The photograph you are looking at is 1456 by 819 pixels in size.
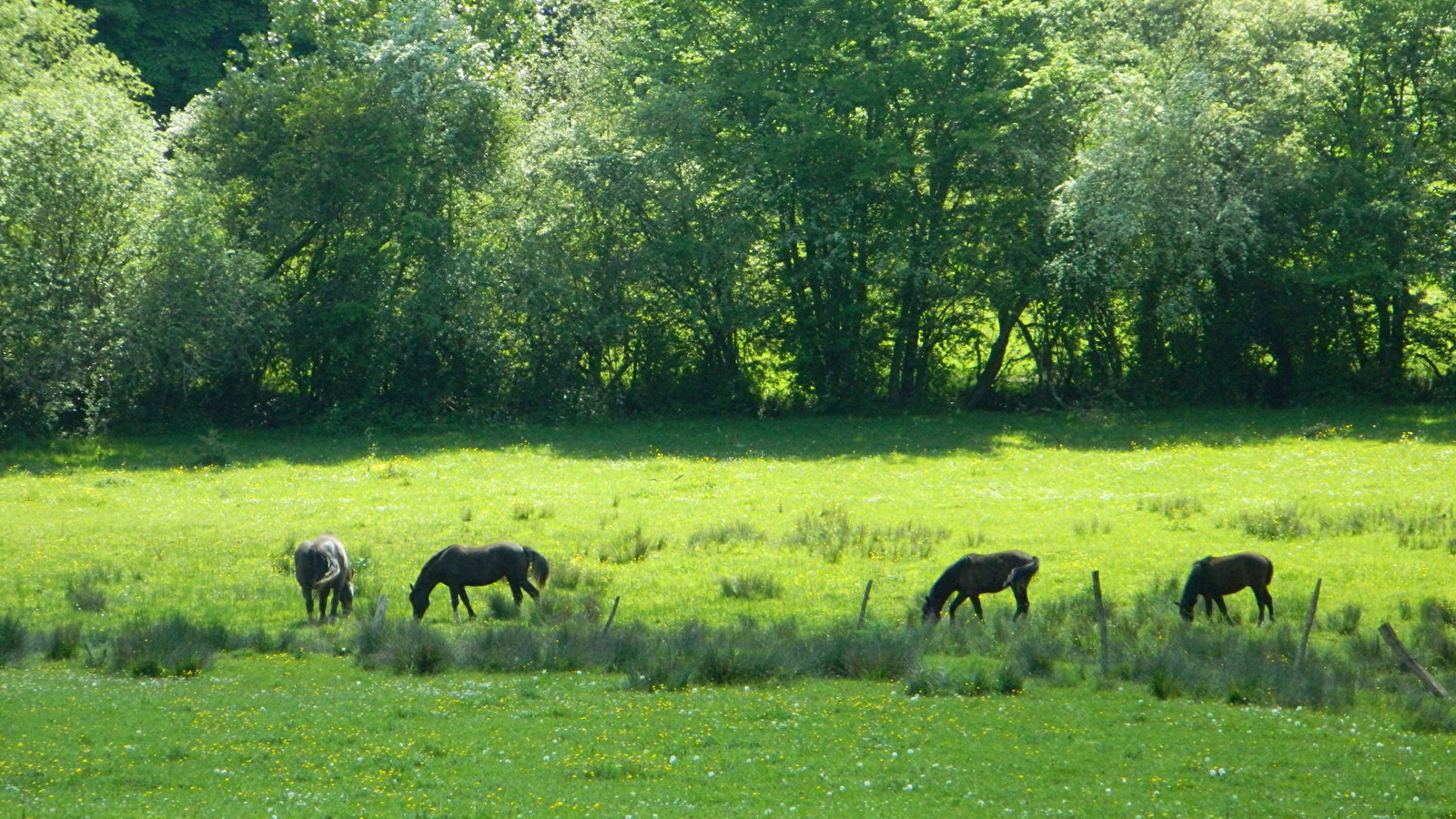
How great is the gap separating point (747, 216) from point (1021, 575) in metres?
28.2

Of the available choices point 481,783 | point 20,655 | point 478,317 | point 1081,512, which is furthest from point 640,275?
point 481,783

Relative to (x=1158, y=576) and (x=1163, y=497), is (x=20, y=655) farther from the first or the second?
(x=1163, y=497)

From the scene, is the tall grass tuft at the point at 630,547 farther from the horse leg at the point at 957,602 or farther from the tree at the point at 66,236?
the tree at the point at 66,236

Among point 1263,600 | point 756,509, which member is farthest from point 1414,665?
point 756,509

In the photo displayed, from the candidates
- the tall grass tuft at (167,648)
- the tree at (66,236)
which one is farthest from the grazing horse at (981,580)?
the tree at (66,236)

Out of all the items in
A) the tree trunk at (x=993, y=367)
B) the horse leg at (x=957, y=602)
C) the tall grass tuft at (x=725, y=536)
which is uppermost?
the tree trunk at (x=993, y=367)

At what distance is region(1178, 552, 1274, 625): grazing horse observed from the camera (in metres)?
19.4

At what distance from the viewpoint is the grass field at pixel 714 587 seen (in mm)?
12094

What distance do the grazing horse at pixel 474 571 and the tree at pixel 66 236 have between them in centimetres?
2360

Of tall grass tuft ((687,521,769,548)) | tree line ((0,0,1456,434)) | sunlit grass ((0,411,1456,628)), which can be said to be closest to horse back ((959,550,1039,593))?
sunlit grass ((0,411,1456,628))

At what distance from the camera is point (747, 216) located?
46.5m

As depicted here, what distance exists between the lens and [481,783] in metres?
12.2

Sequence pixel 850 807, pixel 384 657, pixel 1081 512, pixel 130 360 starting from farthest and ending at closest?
pixel 130 360 → pixel 1081 512 → pixel 384 657 → pixel 850 807

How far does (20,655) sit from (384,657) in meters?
4.77
